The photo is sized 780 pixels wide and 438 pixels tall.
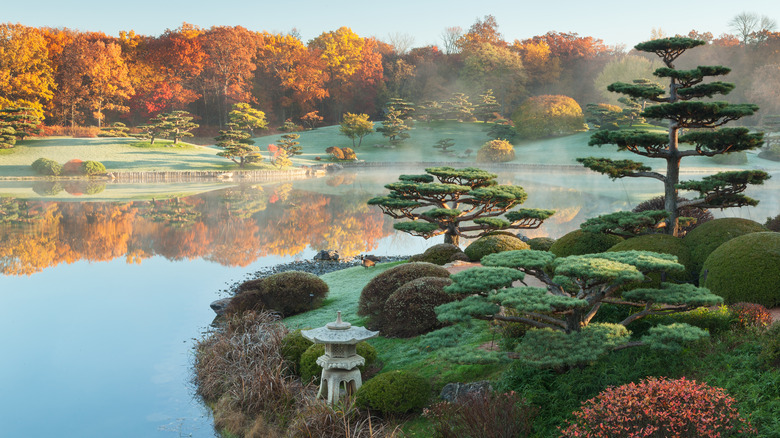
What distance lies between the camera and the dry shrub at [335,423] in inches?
232

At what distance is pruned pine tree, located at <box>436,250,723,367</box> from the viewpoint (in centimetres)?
546

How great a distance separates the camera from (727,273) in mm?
7445

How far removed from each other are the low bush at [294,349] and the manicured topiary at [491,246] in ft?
14.8

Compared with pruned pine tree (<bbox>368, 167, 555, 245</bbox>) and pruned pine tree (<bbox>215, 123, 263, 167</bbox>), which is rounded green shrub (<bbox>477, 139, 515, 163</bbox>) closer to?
pruned pine tree (<bbox>215, 123, 263, 167</bbox>)

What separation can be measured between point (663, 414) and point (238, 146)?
3442cm

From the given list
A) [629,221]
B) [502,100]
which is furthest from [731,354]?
[502,100]

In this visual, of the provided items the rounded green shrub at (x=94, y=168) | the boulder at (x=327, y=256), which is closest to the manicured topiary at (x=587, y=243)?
the boulder at (x=327, y=256)

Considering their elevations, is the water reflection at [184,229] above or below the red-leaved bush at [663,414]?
below

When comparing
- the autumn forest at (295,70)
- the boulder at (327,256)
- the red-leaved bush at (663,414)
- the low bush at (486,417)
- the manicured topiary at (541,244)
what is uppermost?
the autumn forest at (295,70)

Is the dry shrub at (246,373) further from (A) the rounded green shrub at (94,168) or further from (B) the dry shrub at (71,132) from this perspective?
(B) the dry shrub at (71,132)

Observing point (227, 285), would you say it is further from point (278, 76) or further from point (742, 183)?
point (278, 76)

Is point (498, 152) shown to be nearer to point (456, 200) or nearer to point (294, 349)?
point (456, 200)

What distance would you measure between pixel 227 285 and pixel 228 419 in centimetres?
624

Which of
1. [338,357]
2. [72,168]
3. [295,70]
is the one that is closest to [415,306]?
[338,357]
